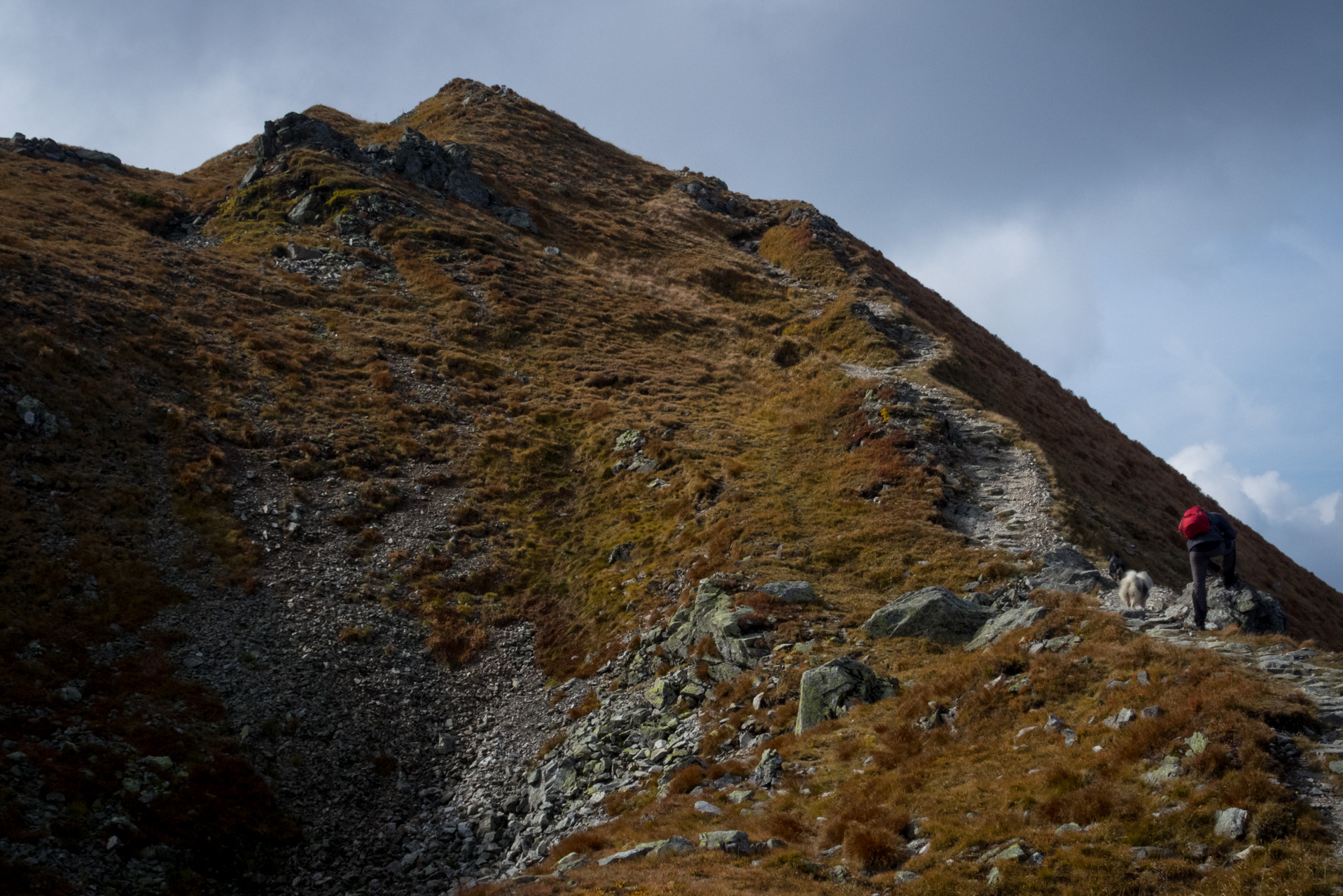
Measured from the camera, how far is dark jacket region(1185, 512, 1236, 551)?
17.1 metres

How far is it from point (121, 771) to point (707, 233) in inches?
2725

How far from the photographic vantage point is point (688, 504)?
32812 mm

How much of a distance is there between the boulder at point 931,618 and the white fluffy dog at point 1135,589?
3380 mm

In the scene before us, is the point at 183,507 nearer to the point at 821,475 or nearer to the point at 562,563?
the point at 562,563

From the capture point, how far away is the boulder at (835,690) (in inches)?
715

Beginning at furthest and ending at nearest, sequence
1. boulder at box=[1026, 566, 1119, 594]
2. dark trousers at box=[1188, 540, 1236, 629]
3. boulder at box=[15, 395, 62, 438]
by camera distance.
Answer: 1. boulder at box=[15, 395, 62, 438]
2. boulder at box=[1026, 566, 1119, 594]
3. dark trousers at box=[1188, 540, 1236, 629]

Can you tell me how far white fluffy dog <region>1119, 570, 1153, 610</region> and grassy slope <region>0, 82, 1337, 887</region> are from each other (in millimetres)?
2875

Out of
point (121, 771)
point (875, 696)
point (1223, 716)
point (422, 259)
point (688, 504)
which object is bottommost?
point (121, 771)

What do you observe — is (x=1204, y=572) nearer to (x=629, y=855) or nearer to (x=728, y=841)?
(x=728, y=841)

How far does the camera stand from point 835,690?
724 inches

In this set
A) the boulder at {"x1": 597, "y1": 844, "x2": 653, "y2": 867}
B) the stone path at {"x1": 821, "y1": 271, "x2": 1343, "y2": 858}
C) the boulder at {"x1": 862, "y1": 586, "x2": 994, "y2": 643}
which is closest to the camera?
the stone path at {"x1": 821, "y1": 271, "x2": 1343, "y2": 858}

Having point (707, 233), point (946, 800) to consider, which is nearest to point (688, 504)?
point (946, 800)

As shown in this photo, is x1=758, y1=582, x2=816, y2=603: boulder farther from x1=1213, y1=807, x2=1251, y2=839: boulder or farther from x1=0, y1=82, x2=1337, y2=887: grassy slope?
x1=1213, y1=807, x2=1251, y2=839: boulder

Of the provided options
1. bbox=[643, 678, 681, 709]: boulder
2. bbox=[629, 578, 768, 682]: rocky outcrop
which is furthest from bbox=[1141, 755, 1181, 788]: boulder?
bbox=[643, 678, 681, 709]: boulder
